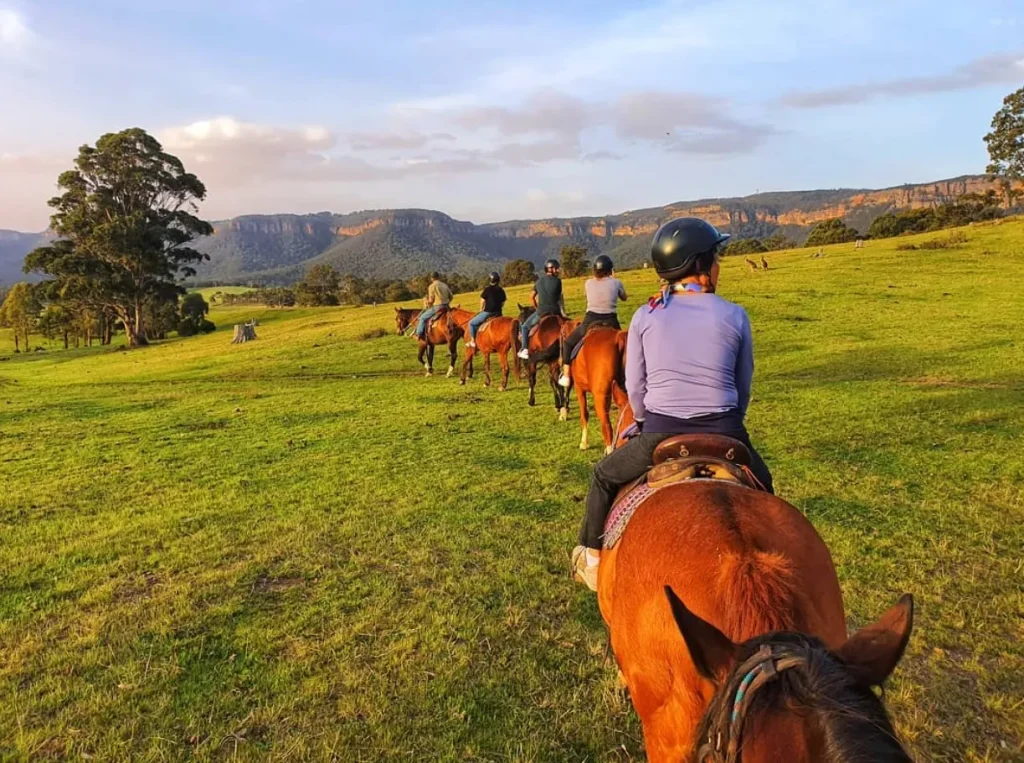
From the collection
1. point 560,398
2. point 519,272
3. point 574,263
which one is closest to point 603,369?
point 560,398

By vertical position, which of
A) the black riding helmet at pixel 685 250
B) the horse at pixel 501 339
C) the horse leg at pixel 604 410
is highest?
the black riding helmet at pixel 685 250

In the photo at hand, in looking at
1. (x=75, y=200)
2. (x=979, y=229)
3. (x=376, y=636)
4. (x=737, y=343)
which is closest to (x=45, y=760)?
(x=376, y=636)

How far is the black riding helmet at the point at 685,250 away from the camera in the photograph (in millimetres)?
3697

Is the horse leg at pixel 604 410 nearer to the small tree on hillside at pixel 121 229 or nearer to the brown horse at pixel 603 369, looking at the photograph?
the brown horse at pixel 603 369

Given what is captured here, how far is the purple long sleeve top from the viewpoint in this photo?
3.39 metres

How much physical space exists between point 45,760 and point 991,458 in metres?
11.3

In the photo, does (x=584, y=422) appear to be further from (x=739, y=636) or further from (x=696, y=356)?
(x=739, y=636)

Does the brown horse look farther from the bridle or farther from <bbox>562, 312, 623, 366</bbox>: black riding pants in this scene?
the bridle

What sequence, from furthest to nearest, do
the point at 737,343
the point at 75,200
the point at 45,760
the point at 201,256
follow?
the point at 201,256, the point at 75,200, the point at 45,760, the point at 737,343

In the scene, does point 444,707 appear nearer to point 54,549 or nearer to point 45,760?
point 45,760

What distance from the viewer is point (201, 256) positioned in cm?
5025

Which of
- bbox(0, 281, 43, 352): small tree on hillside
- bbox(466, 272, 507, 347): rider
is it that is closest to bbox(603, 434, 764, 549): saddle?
bbox(466, 272, 507, 347): rider

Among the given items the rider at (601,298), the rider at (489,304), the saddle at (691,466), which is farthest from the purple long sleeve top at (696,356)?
the rider at (489,304)

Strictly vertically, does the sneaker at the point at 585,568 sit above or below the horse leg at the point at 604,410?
above
